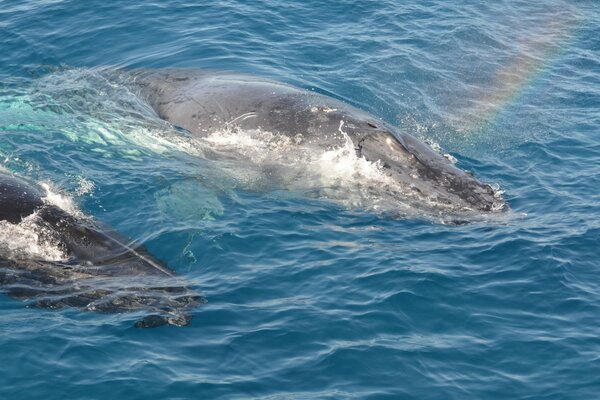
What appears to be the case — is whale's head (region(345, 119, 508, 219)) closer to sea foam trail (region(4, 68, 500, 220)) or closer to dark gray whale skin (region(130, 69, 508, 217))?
dark gray whale skin (region(130, 69, 508, 217))

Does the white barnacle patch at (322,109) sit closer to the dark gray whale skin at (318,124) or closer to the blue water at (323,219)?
the dark gray whale skin at (318,124)

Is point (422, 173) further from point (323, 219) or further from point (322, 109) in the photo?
point (322, 109)

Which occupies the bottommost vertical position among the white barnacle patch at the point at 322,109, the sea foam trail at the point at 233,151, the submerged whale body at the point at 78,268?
the submerged whale body at the point at 78,268

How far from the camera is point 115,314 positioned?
1567 centimetres

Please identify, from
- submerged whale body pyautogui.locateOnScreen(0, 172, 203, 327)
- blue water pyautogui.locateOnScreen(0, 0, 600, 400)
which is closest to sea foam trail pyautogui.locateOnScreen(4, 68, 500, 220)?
blue water pyautogui.locateOnScreen(0, 0, 600, 400)

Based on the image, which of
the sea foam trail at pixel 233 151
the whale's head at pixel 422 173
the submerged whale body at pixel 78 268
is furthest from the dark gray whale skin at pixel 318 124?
the submerged whale body at pixel 78 268

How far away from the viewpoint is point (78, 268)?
656 inches

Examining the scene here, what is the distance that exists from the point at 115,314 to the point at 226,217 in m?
4.40

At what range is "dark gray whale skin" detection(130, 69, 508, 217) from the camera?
787 inches

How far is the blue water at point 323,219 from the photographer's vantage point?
14.6 metres

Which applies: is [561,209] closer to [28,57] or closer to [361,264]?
[361,264]

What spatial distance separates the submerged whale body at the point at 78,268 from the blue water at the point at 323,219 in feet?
1.22

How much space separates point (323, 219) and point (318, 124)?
2745 mm

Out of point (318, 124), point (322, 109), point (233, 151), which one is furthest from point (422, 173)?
point (233, 151)
